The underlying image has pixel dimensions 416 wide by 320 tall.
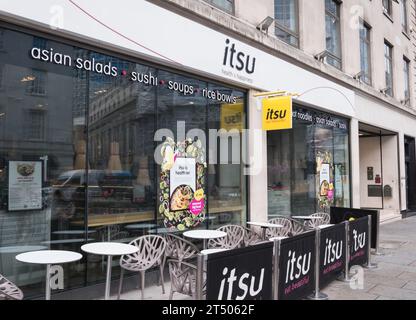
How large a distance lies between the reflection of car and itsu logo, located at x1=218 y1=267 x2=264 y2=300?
276 cm

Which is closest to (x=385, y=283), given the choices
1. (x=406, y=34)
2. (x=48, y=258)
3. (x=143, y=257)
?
(x=143, y=257)

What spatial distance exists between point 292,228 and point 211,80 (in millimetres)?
3564

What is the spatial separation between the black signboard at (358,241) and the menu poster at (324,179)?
4130 millimetres

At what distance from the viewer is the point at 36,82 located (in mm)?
5242

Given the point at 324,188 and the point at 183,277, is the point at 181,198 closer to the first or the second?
the point at 183,277

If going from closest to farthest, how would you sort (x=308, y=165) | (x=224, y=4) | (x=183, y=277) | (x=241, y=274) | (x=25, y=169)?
1. (x=241, y=274)
2. (x=183, y=277)
3. (x=25, y=169)
4. (x=224, y=4)
5. (x=308, y=165)

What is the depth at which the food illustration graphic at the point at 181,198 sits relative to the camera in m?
7.03

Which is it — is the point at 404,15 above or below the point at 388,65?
above

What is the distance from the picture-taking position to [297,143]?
34.8ft

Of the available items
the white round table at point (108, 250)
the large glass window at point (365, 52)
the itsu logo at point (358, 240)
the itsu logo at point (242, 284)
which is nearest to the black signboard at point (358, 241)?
the itsu logo at point (358, 240)

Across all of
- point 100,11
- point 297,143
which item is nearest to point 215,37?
point 100,11

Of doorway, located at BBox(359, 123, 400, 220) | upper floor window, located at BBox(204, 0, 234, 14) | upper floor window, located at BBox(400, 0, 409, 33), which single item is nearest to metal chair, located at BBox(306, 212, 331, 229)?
upper floor window, located at BBox(204, 0, 234, 14)

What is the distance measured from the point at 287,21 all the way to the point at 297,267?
744cm

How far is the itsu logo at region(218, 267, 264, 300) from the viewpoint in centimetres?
377
